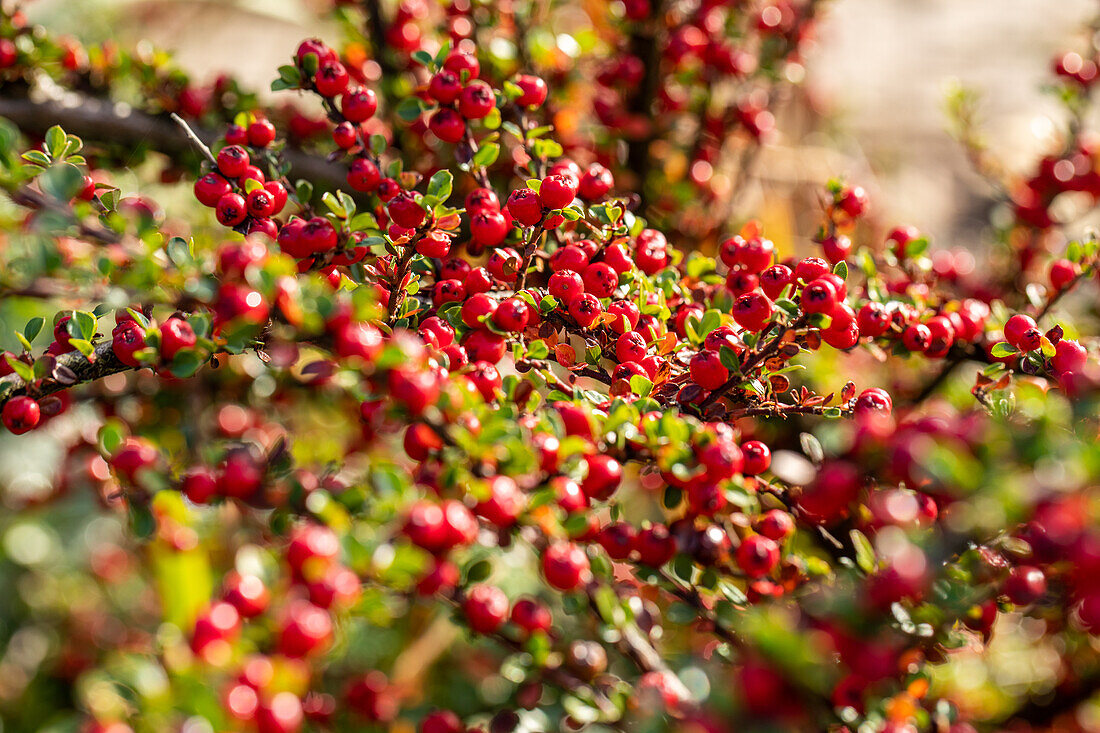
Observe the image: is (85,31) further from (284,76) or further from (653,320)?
(653,320)

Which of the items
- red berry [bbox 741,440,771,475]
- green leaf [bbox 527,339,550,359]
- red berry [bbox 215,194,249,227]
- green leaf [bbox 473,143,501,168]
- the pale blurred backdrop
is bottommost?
the pale blurred backdrop

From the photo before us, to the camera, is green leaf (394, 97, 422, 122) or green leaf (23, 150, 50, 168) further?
green leaf (394, 97, 422, 122)

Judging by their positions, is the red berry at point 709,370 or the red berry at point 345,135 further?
the red berry at point 345,135

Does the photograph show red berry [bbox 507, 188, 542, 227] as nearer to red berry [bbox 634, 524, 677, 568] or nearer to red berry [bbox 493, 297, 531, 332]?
red berry [bbox 493, 297, 531, 332]

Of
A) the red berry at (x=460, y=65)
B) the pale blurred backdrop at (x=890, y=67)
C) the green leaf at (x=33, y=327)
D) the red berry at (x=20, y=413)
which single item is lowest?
the pale blurred backdrop at (x=890, y=67)

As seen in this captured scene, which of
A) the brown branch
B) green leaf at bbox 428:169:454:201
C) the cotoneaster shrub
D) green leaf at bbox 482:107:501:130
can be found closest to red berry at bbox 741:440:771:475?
the cotoneaster shrub

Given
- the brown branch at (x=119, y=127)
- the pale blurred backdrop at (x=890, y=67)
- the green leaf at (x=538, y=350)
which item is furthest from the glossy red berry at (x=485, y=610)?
the pale blurred backdrop at (x=890, y=67)

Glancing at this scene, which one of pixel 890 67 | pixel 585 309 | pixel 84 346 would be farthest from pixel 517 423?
pixel 890 67

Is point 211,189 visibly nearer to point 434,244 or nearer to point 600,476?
point 434,244

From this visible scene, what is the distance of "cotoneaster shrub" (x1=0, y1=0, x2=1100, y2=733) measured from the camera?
2.14ft

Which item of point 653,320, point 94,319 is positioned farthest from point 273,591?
point 653,320

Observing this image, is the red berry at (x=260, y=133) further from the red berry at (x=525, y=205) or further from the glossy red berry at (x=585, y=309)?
the glossy red berry at (x=585, y=309)

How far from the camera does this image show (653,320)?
3.54ft

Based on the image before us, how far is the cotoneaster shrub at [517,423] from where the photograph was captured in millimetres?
651
